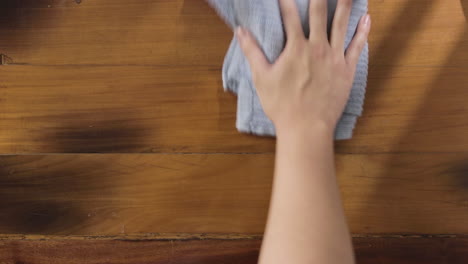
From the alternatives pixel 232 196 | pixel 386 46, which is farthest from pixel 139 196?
pixel 386 46

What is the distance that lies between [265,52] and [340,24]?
11cm

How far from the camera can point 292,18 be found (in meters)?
0.52

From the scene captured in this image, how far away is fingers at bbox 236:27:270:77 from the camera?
530 millimetres

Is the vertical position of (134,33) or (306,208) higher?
(134,33)

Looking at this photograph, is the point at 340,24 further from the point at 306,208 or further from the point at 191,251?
the point at 191,251

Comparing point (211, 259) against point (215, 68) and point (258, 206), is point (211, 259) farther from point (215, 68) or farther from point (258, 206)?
point (215, 68)

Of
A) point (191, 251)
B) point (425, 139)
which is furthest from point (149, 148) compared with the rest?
point (425, 139)

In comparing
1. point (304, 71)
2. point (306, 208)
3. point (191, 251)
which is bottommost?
point (191, 251)

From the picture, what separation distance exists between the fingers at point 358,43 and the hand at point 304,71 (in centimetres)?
2

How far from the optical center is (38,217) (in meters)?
0.61

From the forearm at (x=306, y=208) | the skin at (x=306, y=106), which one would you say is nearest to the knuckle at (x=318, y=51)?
the skin at (x=306, y=106)

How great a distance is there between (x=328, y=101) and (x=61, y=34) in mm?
442

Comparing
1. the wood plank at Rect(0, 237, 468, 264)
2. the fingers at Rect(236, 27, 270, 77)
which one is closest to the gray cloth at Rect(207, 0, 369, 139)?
the fingers at Rect(236, 27, 270, 77)

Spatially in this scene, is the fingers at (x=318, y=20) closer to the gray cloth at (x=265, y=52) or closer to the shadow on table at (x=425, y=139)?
the gray cloth at (x=265, y=52)
